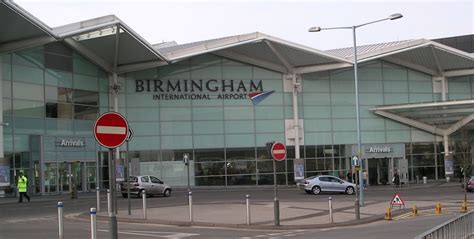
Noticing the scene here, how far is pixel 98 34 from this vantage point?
41781mm

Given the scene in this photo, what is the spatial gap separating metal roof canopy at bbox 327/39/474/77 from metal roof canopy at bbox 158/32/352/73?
235 centimetres

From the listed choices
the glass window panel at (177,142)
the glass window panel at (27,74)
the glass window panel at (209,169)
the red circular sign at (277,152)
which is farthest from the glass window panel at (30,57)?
the red circular sign at (277,152)

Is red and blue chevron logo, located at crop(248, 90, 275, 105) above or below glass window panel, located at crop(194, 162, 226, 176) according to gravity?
above

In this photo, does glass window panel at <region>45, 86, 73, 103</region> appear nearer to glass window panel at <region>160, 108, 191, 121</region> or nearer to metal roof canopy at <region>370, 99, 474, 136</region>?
glass window panel at <region>160, 108, 191, 121</region>

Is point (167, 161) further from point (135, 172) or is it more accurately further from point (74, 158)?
point (135, 172)

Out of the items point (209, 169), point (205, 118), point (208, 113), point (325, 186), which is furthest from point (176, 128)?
point (325, 186)

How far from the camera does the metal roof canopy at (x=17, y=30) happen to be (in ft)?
111

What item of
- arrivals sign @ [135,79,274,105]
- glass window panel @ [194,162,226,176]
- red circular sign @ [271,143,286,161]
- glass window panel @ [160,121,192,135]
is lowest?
glass window panel @ [194,162,226,176]

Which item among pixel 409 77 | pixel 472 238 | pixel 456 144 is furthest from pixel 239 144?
pixel 472 238

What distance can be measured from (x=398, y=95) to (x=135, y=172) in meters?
28.3

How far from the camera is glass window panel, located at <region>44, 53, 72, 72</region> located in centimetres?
4188

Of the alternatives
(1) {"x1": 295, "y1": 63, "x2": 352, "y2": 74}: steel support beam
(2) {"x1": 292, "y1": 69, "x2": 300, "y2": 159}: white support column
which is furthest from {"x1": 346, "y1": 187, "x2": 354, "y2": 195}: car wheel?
(1) {"x1": 295, "y1": 63, "x2": 352, "y2": 74}: steel support beam

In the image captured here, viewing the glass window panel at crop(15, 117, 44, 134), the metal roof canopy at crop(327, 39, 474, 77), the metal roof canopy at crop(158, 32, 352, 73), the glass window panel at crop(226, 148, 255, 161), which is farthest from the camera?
the glass window panel at crop(226, 148, 255, 161)

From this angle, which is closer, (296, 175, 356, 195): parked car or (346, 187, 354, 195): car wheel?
(296, 175, 356, 195): parked car
